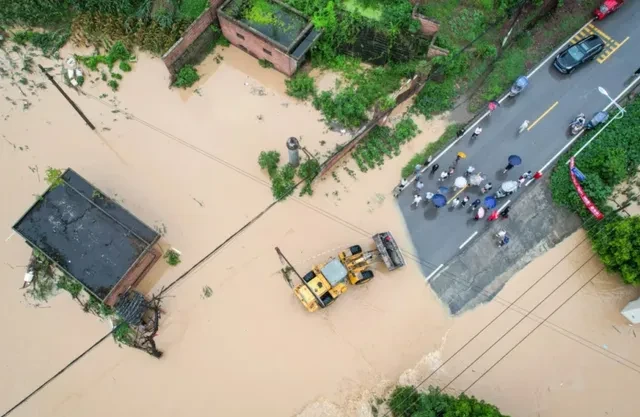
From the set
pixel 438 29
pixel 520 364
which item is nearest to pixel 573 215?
pixel 520 364

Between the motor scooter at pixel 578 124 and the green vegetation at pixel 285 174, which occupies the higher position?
the motor scooter at pixel 578 124

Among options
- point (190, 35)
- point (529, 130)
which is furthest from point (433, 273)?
point (190, 35)

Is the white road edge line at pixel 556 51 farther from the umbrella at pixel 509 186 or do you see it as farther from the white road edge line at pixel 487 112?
the umbrella at pixel 509 186

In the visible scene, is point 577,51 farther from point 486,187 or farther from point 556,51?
point 486,187

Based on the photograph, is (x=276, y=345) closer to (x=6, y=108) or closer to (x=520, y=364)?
(x=520, y=364)

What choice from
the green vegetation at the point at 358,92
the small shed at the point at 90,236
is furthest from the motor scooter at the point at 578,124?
the small shed at the point at 90,236

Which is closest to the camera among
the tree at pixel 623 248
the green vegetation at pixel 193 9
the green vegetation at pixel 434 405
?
the green vegetation at pixel 434 405

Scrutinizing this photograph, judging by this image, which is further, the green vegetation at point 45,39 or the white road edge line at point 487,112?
the green vegetation at point 45,39
